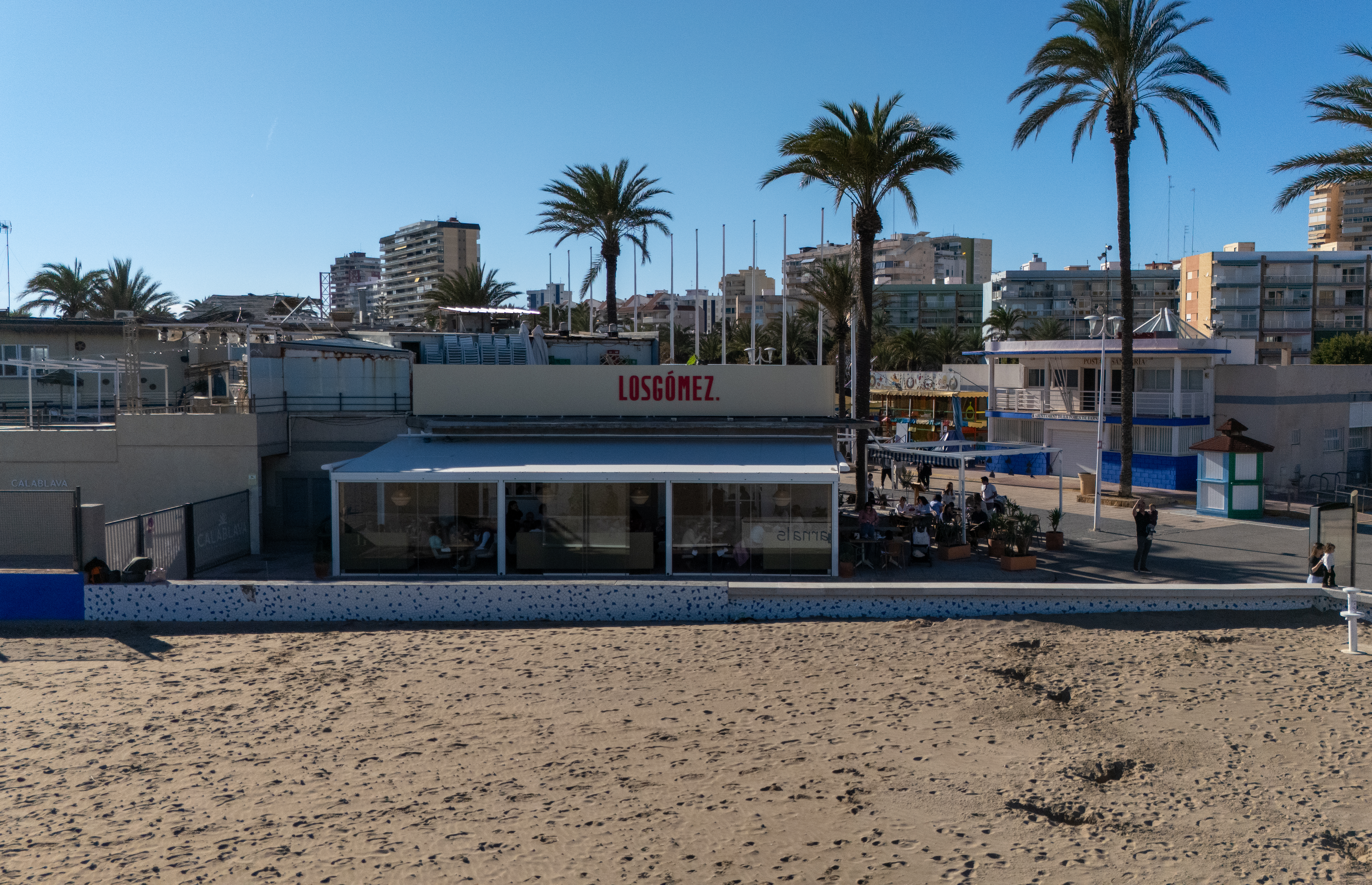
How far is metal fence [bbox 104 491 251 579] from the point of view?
16.5 meters

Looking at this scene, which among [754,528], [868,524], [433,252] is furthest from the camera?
[433,252]

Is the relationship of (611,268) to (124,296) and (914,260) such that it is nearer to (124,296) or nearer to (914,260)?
(124,296)

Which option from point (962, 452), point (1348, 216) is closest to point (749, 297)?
point (1348, 216)

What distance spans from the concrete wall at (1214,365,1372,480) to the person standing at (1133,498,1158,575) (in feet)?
50.9

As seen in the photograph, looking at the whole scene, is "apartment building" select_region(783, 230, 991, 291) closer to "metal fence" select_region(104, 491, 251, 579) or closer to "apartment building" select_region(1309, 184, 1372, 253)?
"apartment building" select_region(1309, 184, 1372, 253)

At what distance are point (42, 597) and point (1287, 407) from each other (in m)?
34.0

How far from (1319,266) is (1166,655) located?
291 feet

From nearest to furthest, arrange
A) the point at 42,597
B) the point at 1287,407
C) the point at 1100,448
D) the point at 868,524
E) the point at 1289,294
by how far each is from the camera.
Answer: the point at 42,597 → the point at 868,524 → the point at 1100,448 → the point at 1287,407 → the point at 1289,294

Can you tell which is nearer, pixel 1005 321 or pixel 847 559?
pixel 847 559

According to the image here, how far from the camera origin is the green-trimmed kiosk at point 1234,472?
2392 cm

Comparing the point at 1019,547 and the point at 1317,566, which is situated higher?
the point at 1317,566

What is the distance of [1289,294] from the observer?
8694cm

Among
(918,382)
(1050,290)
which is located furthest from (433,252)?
(918,382)

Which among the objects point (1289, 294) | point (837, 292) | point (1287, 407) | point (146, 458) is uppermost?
point (1289, 294)
